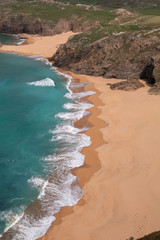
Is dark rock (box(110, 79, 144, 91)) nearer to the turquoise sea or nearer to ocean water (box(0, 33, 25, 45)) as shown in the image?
the turquoise sea

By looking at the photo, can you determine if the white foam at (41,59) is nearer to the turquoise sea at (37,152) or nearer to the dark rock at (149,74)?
the turquoise sea at (37,152)

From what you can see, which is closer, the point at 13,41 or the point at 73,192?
the point at 73,192

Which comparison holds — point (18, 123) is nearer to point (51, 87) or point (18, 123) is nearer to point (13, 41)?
point (51, 87)

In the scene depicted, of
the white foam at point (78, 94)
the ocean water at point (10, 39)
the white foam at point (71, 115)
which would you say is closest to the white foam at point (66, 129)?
the white foam at point (71, 115)

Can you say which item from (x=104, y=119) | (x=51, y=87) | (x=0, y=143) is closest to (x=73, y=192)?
(x=0, y=143)

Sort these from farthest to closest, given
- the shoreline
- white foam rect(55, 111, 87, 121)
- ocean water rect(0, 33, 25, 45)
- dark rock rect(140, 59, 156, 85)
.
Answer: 1. ocean water rect(0, 33, 25, 45)
2. dark rock rect(140, 59, 156, 85)
3. white foam rect(55, 111, 87, 121)
4. the shoreline

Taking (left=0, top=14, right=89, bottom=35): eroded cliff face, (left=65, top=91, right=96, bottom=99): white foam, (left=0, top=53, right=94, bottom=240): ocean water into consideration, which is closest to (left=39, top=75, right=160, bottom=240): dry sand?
(left=0, top=53, right=94, bottom=240): ocean water

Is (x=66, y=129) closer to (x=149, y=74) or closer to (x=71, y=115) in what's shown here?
(x=71, y=115)
